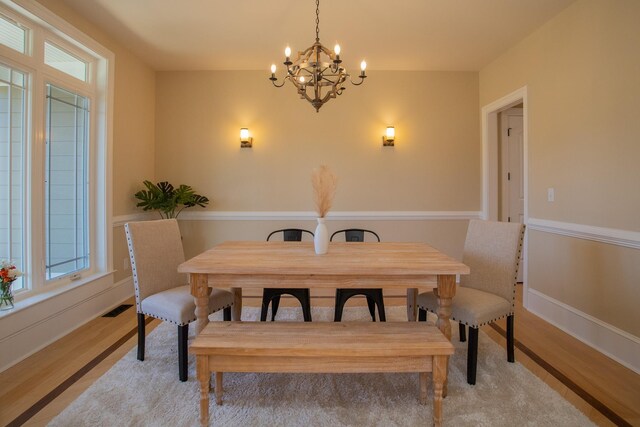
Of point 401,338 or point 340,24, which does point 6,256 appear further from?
point 340,24

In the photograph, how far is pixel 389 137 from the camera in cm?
406

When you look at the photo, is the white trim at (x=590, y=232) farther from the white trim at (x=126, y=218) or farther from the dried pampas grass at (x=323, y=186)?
the white trim at (x=126, y=218)

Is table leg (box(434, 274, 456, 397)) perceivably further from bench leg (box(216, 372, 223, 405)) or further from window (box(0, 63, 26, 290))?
window (box(0, 63, 26, 290))

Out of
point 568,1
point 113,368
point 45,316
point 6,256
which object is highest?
point 568,1

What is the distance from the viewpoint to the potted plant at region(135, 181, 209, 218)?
3.62 metres

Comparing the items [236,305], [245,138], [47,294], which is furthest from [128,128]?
[236,305]

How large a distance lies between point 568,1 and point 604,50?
59cm

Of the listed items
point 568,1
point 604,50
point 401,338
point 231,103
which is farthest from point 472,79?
point 401,338

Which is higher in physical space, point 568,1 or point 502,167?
point 568,1

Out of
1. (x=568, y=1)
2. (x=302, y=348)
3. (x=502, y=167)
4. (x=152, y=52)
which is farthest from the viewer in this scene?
(x=502, y=167)

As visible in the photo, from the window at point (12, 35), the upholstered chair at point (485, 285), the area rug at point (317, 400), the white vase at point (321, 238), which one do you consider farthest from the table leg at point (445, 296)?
the window at point (12, 35)

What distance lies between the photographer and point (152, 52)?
3596mm

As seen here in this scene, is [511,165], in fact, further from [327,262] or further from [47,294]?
[47,294]

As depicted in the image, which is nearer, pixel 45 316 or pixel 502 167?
pixel 45 316
